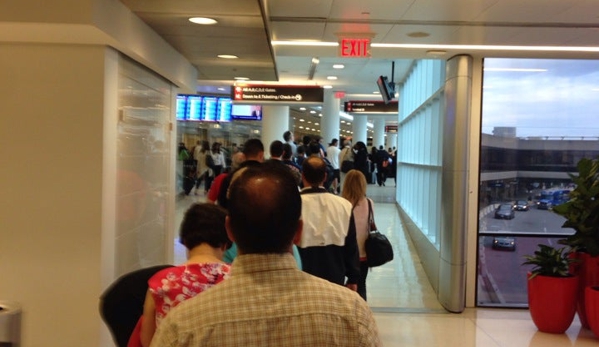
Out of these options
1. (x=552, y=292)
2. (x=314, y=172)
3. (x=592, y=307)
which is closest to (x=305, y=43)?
(x=314, y=172)

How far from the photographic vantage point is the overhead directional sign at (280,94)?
12984 mm

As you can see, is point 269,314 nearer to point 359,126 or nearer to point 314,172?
point 314,172

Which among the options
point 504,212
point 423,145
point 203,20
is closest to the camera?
point 203,20

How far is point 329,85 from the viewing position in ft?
47.3

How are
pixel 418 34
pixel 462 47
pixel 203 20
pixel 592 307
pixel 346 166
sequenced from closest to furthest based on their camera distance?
pixel 203 20 < pixel 592 307 < pixel 418 34 < pixel 462 47 < pixel 346 166

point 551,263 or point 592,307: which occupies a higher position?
point 551,263

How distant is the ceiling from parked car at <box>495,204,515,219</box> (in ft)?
5.98

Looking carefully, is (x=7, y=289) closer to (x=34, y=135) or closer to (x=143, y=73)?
(x=34, y=135)

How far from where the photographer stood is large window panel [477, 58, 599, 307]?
696cm

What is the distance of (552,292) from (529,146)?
6.87 ft

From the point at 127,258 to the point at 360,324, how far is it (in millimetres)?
3936

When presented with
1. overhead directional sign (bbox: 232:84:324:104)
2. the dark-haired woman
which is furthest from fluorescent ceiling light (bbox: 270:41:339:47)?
the dark-haired woman

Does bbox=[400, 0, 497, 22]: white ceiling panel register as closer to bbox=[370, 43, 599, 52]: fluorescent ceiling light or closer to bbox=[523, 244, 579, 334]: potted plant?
bbox=[370, 43, 599, 52]: fluorescent ceiling light

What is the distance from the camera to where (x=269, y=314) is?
1.15m
